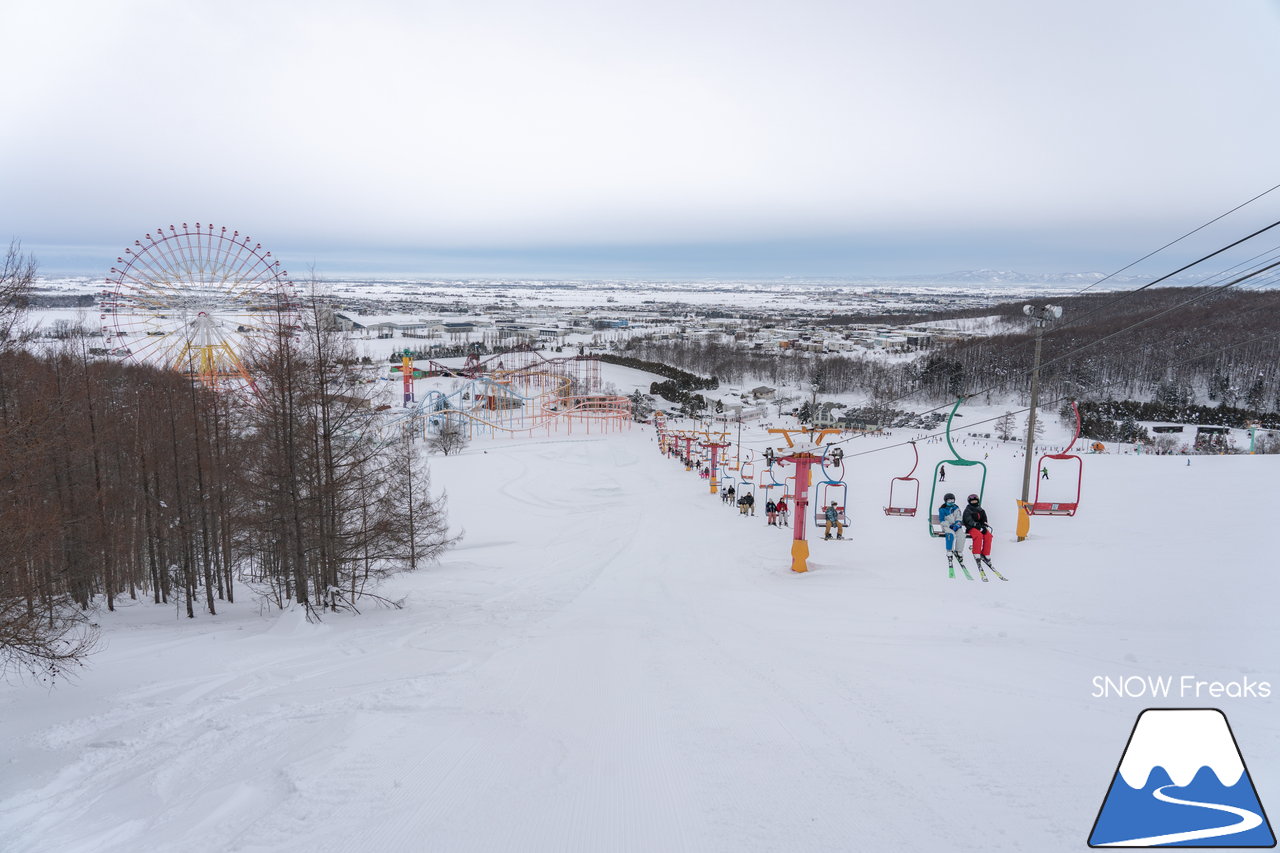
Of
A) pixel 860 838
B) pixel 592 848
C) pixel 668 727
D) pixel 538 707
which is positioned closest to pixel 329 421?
pixel 538 707

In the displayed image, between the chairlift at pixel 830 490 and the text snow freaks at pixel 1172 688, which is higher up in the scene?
the text snow freaks at pixel 1172 688

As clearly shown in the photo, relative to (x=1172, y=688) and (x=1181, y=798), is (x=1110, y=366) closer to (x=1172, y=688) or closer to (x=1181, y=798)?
(x=1172, y=688)

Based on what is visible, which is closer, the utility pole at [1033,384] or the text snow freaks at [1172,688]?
the text snow freaks at [1172,688]

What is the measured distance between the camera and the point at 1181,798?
424 cm

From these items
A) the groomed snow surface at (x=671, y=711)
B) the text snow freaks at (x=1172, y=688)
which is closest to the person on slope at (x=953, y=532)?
the groomed snow surface at (x=671, y=711)

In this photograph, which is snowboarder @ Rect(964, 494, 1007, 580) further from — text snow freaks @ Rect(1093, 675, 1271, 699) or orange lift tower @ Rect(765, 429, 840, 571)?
text snow freaks @ Rect(1093, 675, 1271, 699)

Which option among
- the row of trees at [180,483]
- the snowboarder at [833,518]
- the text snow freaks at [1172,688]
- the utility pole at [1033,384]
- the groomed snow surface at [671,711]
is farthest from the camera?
the snowboarder at [833,518]

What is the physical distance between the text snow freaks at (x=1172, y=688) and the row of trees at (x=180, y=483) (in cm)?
1213

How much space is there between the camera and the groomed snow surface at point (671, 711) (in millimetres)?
5141

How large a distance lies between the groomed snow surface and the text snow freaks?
0.15 m

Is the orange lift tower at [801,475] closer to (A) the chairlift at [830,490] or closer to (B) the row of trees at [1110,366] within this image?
(A) the chairlift at [830,490]

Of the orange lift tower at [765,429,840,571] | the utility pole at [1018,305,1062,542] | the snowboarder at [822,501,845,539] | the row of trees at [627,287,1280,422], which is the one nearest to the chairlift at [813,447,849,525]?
the snowboarder at [822,501,845,539]

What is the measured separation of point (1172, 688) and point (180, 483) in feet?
70.1

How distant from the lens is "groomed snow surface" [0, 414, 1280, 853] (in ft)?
16.9
